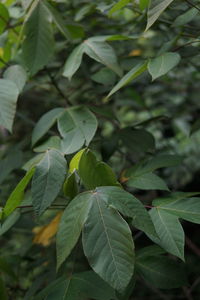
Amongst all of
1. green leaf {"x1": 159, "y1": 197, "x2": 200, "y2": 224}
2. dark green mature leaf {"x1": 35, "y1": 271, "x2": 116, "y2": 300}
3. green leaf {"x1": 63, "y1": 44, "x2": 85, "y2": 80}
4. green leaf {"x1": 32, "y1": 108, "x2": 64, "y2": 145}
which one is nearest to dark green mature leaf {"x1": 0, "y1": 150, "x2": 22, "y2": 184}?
green leaf {"x1": 32, "y1": 108, "x2": 64, "y2": 145}

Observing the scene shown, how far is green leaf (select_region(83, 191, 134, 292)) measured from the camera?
28.2 inches

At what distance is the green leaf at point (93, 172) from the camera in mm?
828

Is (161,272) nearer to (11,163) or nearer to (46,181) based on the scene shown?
(46,181)

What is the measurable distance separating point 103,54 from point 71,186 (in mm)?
414

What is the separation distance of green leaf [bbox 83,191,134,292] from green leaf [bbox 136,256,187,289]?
0.24m

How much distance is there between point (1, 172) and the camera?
1.31 meters

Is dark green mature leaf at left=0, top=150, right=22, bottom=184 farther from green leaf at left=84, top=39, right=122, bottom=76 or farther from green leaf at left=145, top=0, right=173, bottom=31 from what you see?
green leaf at left=145, top=0, right=173, bottom=31

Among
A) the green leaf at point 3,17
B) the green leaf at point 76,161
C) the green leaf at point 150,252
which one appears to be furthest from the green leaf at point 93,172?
the green leaf at point 3,17

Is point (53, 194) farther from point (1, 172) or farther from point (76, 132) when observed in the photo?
point (1, 172)

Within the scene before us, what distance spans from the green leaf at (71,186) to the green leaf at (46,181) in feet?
0.05

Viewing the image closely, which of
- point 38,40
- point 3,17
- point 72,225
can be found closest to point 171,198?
point 72,225

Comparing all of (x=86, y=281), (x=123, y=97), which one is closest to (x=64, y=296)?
(x=86, y=281)

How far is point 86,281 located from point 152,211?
0.22 metres

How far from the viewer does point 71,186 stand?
86cm
